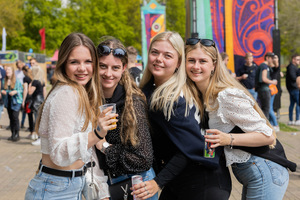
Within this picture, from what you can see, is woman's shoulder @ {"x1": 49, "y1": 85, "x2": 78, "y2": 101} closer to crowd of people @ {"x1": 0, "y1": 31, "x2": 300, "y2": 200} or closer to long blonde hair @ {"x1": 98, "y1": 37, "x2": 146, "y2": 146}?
crowd of people @ {"x1": 0, "y1": 31, "x2": 300, "y2": 200}

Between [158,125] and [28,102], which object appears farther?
[28,102]

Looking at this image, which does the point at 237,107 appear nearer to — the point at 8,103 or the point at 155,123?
the point at 155,123

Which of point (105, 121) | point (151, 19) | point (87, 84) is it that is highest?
point (151, 19)

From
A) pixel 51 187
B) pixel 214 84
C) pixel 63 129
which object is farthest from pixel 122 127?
pixel 214 84

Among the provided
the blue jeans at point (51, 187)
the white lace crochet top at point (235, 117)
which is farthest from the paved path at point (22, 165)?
the blue jeans at point (51, 187)

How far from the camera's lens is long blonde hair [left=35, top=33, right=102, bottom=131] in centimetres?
219

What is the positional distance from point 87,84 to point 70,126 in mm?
466

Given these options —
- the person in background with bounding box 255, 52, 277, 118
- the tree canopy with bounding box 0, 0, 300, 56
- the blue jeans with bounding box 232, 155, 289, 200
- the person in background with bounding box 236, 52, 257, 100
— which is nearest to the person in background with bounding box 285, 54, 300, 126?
the person in background with bounding box 236, 52, 257, 100

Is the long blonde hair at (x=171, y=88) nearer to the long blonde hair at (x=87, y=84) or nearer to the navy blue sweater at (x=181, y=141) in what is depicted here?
the navy blue sweater at (x=181, y=141)

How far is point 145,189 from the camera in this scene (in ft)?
7.71

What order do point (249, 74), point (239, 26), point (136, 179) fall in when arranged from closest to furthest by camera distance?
point (136, 179) < point (249, 74) < point (239, 26)

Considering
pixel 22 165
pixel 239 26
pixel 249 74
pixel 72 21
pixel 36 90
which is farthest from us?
pixel 72 21

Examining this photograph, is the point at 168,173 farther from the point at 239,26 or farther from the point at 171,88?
the point at 239,26

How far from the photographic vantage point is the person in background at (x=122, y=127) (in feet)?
7.75
